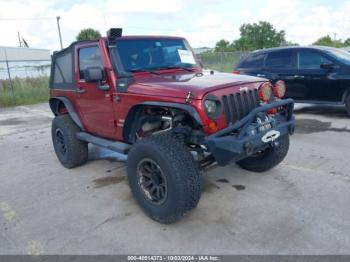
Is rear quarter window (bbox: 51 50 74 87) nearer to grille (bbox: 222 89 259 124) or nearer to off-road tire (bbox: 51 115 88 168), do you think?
off-road tire (bbox: 51 115 88 168)

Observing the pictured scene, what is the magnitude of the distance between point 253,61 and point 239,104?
5873 millimetres

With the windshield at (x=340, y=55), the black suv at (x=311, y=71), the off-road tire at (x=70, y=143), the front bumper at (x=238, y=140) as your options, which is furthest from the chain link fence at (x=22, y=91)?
the front bumper at (x=238, y=140)

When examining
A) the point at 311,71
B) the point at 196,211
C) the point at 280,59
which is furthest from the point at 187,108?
the point at 280,59

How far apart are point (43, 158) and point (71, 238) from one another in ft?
10.2

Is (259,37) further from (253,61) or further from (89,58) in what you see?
(89,58)

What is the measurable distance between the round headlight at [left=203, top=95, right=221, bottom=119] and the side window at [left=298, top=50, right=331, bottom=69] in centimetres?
547

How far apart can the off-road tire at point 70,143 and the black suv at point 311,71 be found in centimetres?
530

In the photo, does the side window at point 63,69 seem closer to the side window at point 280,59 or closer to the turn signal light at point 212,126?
the turn signal light at point 212,126

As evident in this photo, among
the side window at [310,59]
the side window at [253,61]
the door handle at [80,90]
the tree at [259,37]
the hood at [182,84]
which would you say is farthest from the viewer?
the tree at [259,37]

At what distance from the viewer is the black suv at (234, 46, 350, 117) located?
7465mm

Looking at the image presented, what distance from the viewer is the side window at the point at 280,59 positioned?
324 inches

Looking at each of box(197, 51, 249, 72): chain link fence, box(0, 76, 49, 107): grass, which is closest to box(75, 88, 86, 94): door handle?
box(0, 76, 49, 107): grass

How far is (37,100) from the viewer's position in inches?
608

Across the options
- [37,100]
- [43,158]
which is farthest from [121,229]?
[37,100]
